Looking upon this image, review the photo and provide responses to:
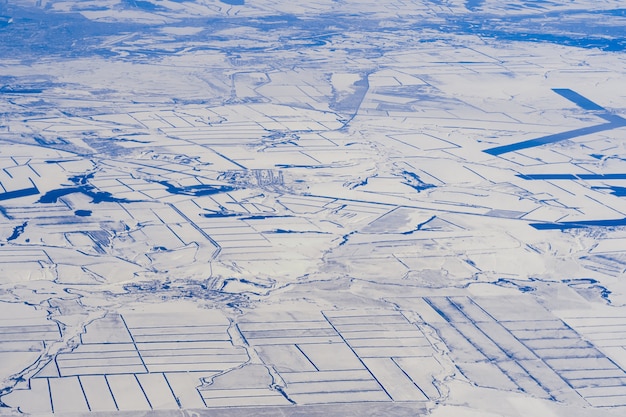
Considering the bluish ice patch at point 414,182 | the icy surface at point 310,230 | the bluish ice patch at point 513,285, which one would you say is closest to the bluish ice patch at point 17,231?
the icy surface at point 310,230

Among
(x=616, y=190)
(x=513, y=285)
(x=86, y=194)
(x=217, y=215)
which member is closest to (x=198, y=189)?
(x=217, y=215)

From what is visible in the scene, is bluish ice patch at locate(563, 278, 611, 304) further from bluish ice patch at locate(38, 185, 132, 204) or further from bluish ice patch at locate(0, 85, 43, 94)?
bluish ice patch at locate(0, 85, 43, 94)

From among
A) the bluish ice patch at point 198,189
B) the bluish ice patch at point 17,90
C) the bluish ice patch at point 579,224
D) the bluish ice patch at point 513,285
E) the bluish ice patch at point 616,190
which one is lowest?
the bluish ice patch at point 513,285

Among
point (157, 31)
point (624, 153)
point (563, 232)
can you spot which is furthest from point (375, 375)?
point (157, 31)

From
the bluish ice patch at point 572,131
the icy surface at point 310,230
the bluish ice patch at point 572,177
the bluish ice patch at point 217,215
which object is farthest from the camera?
the bluish ice patch at point 572,131

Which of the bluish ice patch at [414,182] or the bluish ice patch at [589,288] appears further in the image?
the bluish ice patch at [414,182]

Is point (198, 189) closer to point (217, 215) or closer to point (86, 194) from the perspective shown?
point (217, 215)

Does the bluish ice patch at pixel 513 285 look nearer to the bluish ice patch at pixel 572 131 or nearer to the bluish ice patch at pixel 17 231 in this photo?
the bluish ice patch at pixel 572 131
